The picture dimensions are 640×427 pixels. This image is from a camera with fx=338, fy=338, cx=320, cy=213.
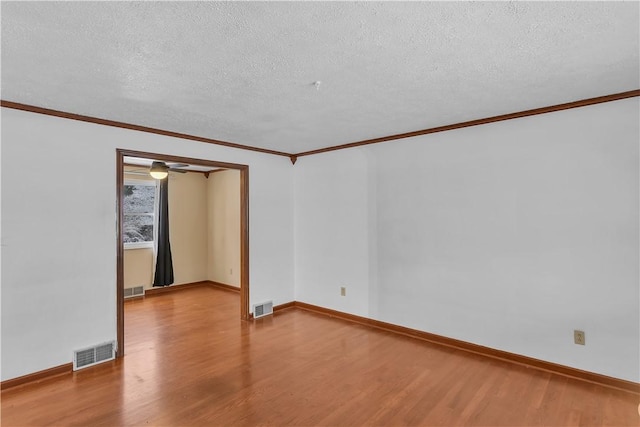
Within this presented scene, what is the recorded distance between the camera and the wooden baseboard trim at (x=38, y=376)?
274 cm

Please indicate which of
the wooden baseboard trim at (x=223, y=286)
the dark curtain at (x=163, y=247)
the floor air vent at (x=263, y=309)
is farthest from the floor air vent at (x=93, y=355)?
the wooden baseboard trim at (x=223, y=286)

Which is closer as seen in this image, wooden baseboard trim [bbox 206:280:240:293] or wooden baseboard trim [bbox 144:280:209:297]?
wooden baseboard trim [bbox 144:280:209:297]

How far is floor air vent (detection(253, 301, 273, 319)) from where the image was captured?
4.59 metres

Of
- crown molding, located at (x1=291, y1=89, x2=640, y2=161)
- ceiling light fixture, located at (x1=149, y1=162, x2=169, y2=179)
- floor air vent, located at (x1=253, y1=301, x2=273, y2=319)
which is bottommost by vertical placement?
floor air vent, located at (x1=253, y1=301, x2=273, y2=319)

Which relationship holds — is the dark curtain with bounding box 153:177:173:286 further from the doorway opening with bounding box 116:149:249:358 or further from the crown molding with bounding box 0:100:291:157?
the crown molding with bounding box 0:100:291:157

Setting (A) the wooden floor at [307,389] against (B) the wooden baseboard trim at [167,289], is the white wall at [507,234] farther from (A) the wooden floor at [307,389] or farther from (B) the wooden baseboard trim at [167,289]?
(B) the wooden baseboard trim at [167,289]

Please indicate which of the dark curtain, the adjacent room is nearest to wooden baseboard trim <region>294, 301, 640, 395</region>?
the adjacent room

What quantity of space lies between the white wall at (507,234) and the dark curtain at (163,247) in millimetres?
3242

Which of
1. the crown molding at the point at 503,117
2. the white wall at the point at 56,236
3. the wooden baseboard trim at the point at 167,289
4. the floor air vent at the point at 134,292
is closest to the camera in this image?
the crown molding at the point at 503,117

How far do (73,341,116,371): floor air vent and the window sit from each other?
3004mm

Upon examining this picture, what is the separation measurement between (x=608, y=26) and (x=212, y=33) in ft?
6.63

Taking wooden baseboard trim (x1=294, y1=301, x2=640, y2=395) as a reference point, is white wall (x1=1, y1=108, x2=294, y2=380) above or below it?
above

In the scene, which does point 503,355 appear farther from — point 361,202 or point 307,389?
point 361,202

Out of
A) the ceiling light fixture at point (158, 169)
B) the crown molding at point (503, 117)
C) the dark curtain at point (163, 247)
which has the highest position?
the crown molding at point (503, 117)
